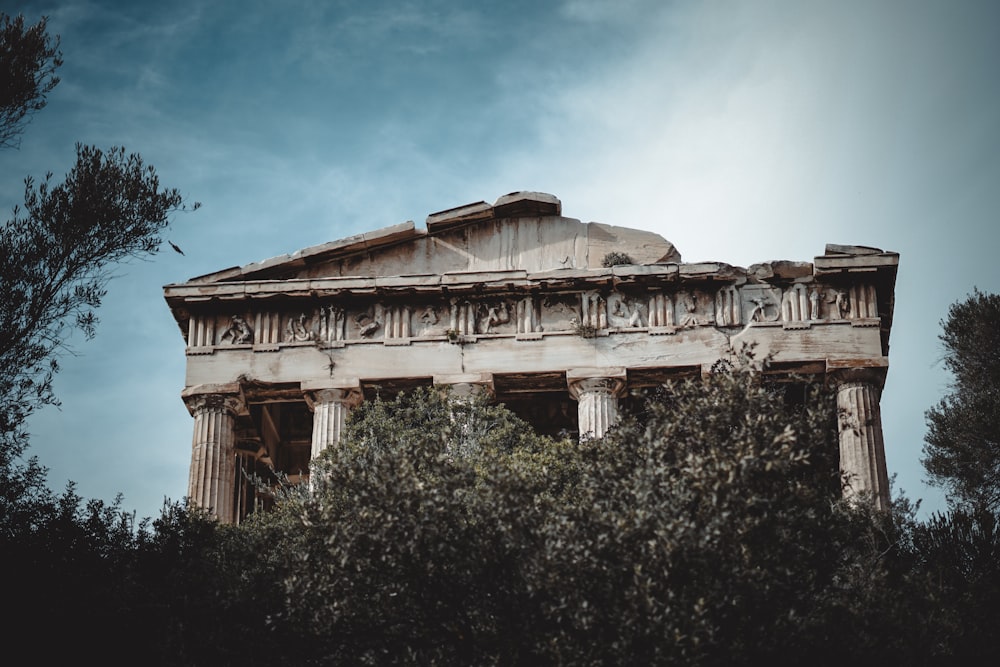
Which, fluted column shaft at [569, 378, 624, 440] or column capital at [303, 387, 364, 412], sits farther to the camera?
column capital at [303, 387, 364, 412]

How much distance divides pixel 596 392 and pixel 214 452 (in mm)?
6322

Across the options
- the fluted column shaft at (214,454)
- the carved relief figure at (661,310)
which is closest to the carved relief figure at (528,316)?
the carved relief figure at (661,310)

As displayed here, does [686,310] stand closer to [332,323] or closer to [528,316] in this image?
[528,316]

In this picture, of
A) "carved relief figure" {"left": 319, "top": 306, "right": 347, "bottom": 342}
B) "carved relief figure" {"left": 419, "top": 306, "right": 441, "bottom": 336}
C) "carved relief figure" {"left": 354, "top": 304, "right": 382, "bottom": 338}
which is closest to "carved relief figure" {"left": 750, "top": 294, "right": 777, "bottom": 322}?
"carved relief figure" {"left": 419, "top": 306, "right": 441, "bottom": 336}

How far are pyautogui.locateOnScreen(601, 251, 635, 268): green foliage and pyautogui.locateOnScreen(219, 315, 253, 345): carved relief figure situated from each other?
6.12 metres

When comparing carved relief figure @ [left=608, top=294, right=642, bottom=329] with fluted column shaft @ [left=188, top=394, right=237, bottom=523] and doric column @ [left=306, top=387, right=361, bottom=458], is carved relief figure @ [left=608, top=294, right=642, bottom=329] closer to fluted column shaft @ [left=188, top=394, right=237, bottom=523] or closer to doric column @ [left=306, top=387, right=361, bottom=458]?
doric column @ [left=306, top=387, right=361, bottom=458]

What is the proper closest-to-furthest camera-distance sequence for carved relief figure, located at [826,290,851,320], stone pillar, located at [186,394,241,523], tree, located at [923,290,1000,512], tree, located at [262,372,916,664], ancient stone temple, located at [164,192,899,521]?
tree, located at [262,372,916,664], stone pillar, located at [186,394,241,523], ancient stone temple, located at [164,192,899,521], carved relief figure, located at [826,290,851,320], tree, located at [923,290,1000,512]

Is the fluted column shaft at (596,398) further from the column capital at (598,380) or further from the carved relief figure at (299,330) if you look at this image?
the carved relief figure at (299,330)

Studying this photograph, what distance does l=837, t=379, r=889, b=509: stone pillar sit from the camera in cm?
2452

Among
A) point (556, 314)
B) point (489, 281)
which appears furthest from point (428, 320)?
point (556, 314)

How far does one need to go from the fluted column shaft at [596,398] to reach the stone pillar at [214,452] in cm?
568

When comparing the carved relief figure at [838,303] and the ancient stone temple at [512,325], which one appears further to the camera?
the carved relief figure at [838,303]

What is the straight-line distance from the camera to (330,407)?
25.9 meters

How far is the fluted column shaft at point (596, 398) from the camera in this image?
83.6 feet
